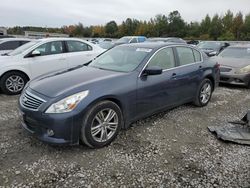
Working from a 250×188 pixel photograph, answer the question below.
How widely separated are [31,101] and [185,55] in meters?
3.22

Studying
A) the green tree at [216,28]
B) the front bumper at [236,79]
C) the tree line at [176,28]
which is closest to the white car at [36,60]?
the front bumper at [236,79]

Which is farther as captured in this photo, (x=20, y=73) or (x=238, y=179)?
(x=20, y=73)

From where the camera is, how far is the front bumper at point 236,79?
7.39 metres

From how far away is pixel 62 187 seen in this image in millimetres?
2711

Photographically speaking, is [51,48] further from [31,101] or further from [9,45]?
[31,101]

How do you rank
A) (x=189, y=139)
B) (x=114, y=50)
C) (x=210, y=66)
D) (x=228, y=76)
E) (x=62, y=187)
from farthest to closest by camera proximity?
(x=228, y=76), (x=210, y=66), (x=114, y=50), (x=189, y=139), (x=62, y=187)

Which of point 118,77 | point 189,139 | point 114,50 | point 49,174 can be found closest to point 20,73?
point 114,50

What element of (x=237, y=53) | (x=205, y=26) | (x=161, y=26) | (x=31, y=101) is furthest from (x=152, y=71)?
(x=161, y=26)

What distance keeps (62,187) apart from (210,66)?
14.2ft

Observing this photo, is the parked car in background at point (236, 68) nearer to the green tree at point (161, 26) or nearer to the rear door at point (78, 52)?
the rear door at point (78, 52)

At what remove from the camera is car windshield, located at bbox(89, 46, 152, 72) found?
4165 mm

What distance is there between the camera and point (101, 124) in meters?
3.51

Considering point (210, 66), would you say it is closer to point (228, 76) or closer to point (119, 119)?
point (228, 76)

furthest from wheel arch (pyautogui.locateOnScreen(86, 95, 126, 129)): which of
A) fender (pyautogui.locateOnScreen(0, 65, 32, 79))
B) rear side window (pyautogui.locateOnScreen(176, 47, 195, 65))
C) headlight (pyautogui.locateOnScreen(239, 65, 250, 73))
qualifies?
headlight (pyautogui.locateOnScreen(239, 65, 250, 73))
